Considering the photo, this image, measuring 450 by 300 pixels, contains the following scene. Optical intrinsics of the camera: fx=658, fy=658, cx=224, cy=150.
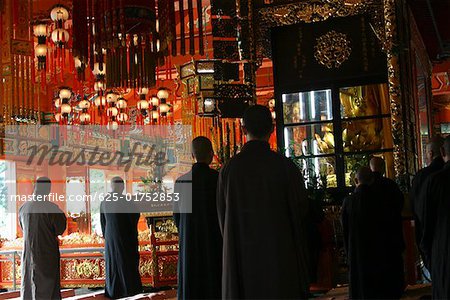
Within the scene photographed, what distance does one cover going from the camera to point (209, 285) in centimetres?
374

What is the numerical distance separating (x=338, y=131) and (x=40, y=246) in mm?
3023

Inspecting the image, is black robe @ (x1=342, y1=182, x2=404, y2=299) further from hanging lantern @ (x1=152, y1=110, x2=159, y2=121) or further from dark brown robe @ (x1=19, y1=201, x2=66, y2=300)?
hanging lantern @ (x1=152, y1=110, x2=159, y2=121)

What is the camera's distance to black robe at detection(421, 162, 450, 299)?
3.24 metres

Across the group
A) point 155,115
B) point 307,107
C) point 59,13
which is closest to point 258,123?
point 307,107

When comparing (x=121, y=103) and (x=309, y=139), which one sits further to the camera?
(x=121, y=103)

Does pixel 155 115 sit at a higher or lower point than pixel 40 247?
higher

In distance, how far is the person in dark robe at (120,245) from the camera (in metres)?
6.09

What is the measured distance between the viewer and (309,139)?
6609mm

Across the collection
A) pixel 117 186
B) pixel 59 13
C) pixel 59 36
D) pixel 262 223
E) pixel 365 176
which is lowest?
pixel 262 223

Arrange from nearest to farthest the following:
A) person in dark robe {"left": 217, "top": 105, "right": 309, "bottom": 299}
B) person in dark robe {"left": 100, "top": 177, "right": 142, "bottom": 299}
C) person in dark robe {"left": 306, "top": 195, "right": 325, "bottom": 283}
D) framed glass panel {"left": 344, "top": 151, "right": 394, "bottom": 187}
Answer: person in dark robe {"left": 217, "top": 105, "right": 309, "bottom": 299} → person in dark robe {"left": 306, "top": 195, "right": 325, "bottom": 283} → person in dark robe {"left": 100, "top": 177, "right": 142, "bottom": 299} → framed glass panel {"left": 344, "top": 151, "right": 394, "bottom": 187}

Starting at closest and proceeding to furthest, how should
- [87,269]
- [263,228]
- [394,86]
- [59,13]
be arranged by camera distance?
[263,228], [394,86], [59,13], [87,269]

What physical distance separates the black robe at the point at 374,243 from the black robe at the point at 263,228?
192 centimetres
